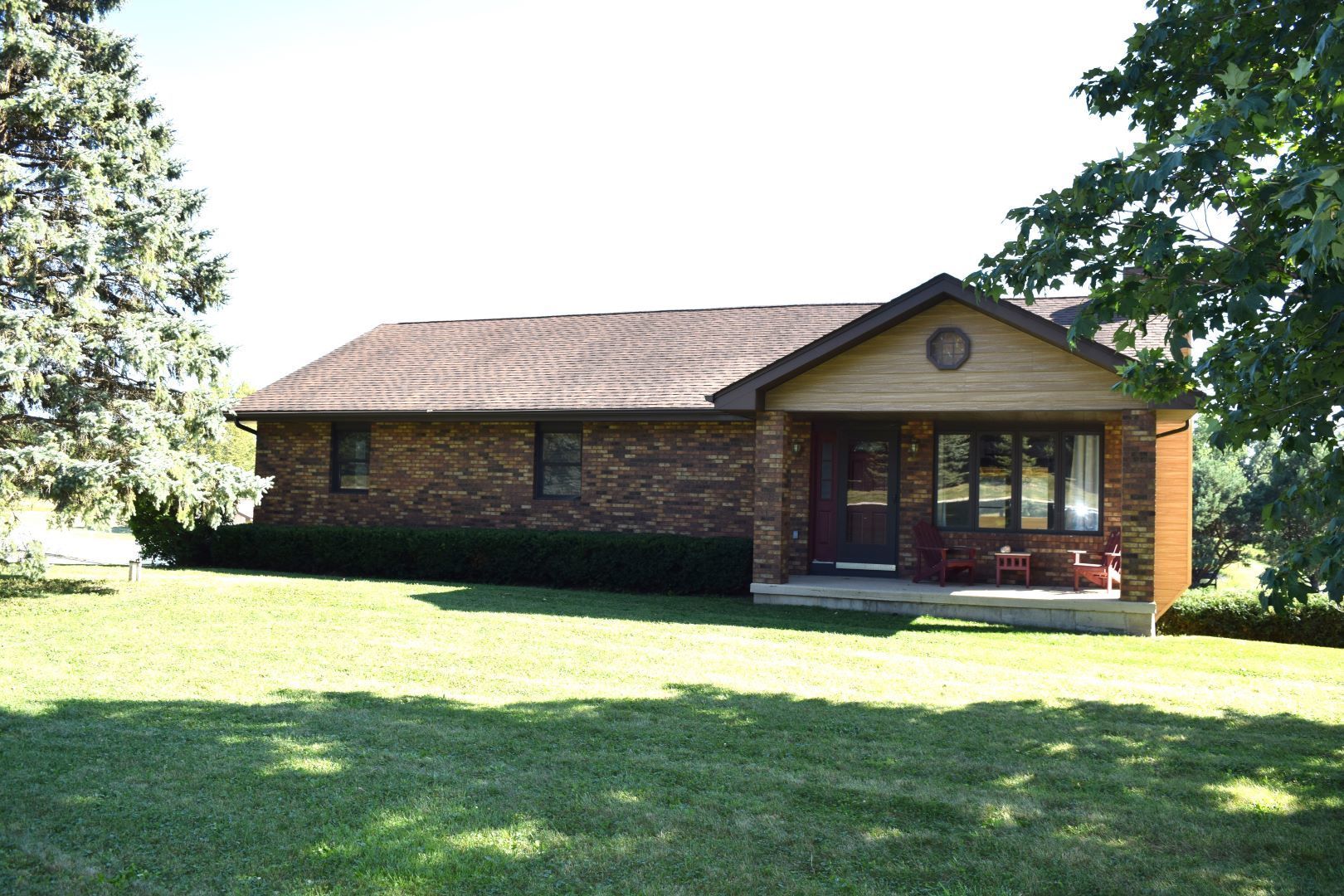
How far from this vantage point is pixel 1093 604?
1355 centimetres

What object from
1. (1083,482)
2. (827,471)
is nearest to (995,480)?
(1083,482)

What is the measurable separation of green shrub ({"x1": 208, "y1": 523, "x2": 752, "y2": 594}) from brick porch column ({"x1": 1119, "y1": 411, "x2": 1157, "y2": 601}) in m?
5.53

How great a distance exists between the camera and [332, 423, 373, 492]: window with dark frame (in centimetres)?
2027

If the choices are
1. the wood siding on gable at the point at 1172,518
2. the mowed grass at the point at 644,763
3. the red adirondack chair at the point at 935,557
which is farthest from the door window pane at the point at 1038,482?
the mowed grass at the point at 644,763

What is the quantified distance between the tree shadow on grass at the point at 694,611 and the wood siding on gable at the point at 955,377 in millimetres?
2945

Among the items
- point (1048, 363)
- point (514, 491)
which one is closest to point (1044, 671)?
point (1048, 363)

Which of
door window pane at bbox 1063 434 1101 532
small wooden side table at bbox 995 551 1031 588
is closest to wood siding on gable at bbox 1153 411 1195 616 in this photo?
door window pane at bbox 1063 434 1101 532

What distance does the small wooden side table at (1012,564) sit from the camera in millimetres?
15438

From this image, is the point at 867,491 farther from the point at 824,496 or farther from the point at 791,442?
the point at 791,442

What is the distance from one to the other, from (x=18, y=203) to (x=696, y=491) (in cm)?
1053

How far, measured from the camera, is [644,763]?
21.0ft

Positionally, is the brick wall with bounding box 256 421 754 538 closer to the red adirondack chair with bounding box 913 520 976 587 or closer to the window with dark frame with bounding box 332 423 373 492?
the window with dark frame with bounding box 332 423 373 492

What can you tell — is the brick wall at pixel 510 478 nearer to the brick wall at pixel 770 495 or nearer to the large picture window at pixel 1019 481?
the brick wall at pixel 770 495

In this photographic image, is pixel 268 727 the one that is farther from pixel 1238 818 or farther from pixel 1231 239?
pixel 1231 239
